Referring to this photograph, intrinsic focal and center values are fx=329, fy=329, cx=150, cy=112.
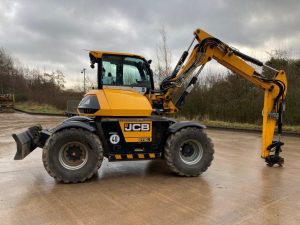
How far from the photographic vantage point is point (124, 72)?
23.1 feet

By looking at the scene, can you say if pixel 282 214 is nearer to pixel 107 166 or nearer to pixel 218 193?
pixel 218 193

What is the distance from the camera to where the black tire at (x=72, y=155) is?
6023mm

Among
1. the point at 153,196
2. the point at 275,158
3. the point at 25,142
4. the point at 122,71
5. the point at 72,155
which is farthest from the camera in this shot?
→ the point at 275,158

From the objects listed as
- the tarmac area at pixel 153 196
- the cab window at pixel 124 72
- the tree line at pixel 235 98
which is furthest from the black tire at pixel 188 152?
the tree line at pixel 235 98

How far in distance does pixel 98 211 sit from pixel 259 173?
151 inches

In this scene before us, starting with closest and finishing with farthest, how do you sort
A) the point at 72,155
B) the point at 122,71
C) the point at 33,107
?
the point at 72,155
the point at 122,71
the point at 33,107

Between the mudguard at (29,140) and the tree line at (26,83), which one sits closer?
the mudguard at (29,140)

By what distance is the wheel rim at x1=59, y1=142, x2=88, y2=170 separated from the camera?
6.16 meters

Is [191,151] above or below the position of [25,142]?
below

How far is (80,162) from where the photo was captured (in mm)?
6238

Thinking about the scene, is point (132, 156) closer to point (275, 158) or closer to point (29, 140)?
point (29, 140)

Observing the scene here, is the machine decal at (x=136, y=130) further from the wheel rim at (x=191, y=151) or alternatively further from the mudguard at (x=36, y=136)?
the wheel rim at (x=191, y=151)

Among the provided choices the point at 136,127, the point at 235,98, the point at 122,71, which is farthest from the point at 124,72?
the point at 235,98

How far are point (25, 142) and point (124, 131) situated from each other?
1927mm
